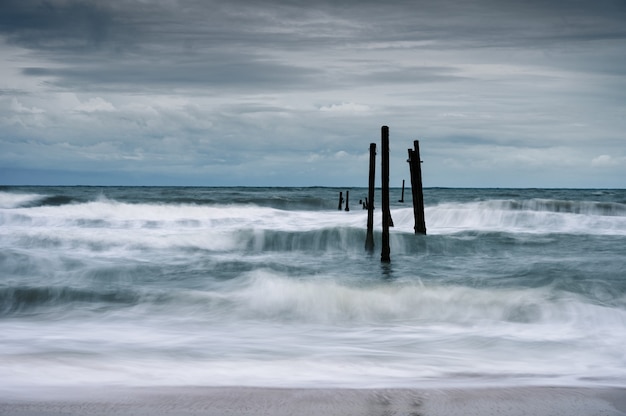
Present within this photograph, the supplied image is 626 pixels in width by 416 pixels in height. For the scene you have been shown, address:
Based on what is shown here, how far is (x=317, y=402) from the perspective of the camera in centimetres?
534

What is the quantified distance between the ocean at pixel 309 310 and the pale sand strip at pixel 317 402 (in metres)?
0.37

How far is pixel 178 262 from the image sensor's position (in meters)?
16.6

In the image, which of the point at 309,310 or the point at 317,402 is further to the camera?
the point at 309,310

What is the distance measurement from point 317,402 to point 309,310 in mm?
5686

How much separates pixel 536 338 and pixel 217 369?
430 cm

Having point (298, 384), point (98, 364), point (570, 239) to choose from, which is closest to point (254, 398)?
point (298, 384)

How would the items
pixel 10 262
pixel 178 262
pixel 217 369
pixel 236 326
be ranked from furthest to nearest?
pixel 178 262, pixel 10 262, pixel 236 326, pixel 217 369

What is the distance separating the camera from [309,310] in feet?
36.2

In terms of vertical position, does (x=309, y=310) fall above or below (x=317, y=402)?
below

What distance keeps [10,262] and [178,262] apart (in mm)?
3655

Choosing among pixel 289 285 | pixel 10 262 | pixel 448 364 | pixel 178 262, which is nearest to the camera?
pixel 448 364

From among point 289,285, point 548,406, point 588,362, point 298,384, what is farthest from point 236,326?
point 548,406

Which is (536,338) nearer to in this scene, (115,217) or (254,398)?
(254,398)

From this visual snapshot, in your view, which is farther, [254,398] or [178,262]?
[178,262]
